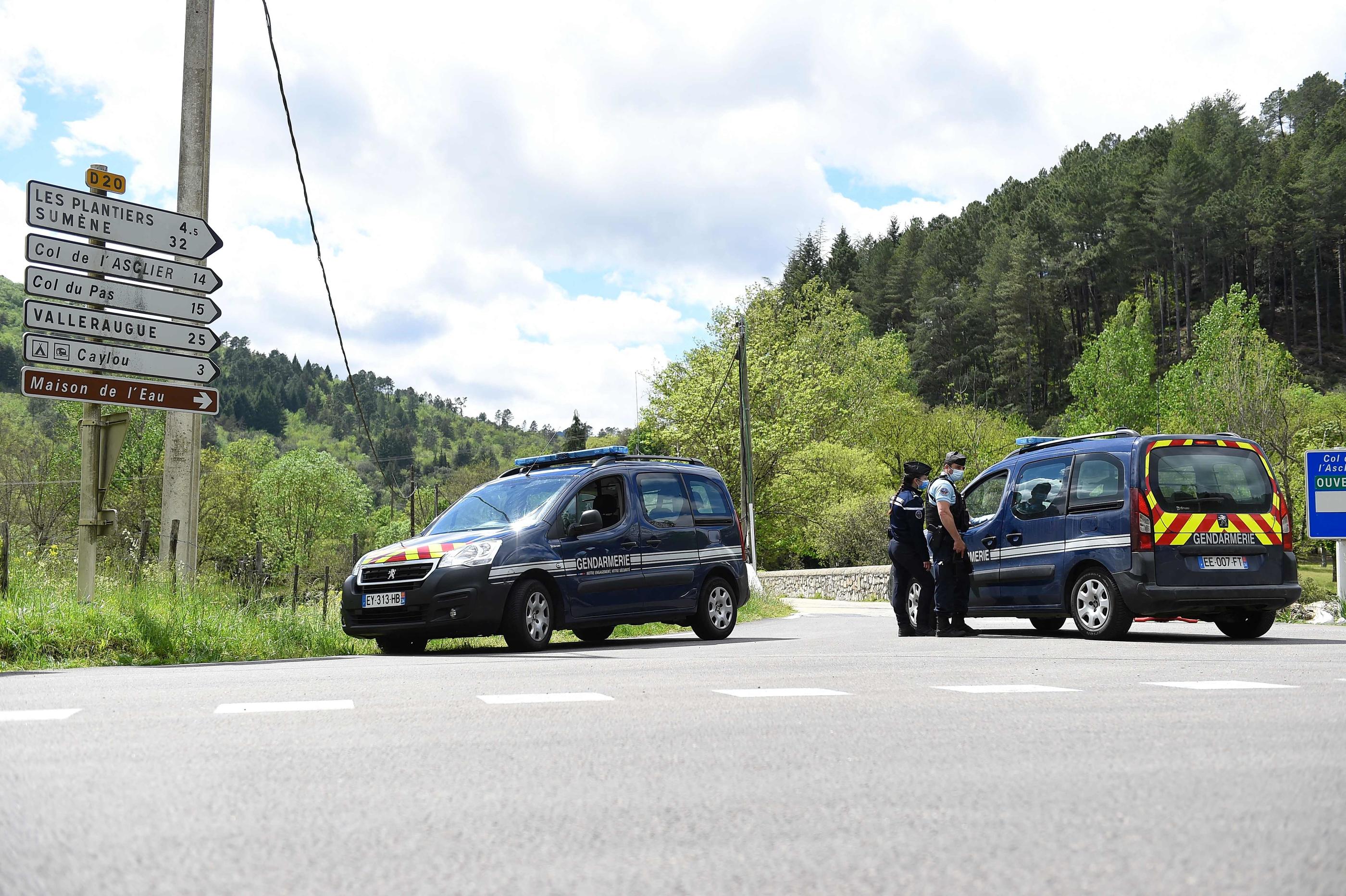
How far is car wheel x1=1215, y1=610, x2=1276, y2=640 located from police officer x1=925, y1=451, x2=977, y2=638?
8.66 ft

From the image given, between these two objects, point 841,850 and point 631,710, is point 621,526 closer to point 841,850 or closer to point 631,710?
point 631,710

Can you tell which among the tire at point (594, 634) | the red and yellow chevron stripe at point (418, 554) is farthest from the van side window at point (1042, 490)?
the red and yellow chevron stripe at point (418, 554)

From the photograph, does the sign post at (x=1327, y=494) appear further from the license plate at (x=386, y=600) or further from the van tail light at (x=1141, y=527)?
the license plate at (x=386, y=600)

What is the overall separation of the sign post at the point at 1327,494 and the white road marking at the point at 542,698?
47.2 feet

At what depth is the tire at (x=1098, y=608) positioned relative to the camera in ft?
39.9

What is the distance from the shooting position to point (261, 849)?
134 inches

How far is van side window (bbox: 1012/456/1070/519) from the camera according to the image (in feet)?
42.3

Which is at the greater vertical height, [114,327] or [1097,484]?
[114,327]

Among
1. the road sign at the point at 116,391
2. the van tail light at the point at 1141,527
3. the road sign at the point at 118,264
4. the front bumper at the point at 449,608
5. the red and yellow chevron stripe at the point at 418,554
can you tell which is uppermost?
the road sign at the point at 118,264

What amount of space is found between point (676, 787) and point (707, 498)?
9904 millimetres

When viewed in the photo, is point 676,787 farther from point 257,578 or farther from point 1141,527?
point 257,578

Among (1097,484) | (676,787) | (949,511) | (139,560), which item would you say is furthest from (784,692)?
(139,560)

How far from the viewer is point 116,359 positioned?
462 inches

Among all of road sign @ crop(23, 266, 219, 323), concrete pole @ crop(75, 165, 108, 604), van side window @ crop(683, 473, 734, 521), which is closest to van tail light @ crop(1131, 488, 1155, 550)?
van side window @ crop(683, 473, 734, 521)
